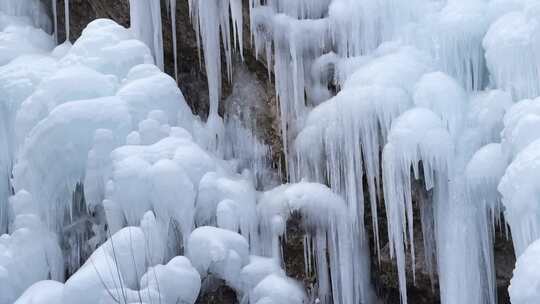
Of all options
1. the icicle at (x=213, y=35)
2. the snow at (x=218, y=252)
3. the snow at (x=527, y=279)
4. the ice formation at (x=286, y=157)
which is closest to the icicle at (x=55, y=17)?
the ice formation at (x=286, y=157)

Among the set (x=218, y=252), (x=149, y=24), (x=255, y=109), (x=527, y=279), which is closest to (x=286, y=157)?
(x=255, y=109)

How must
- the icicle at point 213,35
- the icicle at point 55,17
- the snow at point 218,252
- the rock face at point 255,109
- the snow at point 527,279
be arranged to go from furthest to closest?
the icicle at point 55,17
the icicle at point 213,35
the rock face at point 255,109
the snow at point 218,252
the snow at point 527,279

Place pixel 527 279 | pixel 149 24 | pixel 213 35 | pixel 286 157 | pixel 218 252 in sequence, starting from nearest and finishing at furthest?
pixel 527 279, pixel 218 252, pixel 286 157, pixel 213 35, pixel 149 24

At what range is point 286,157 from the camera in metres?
5.62

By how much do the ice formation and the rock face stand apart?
0.07 m

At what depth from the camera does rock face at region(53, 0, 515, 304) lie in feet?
17.1

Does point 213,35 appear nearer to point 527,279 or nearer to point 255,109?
point 255,109

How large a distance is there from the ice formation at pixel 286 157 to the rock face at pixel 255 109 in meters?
0.07

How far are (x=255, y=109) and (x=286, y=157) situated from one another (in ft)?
1.75

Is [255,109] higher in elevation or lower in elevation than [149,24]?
lower

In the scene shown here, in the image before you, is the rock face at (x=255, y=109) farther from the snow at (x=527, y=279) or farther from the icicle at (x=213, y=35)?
the snow at (x=527, y=279)

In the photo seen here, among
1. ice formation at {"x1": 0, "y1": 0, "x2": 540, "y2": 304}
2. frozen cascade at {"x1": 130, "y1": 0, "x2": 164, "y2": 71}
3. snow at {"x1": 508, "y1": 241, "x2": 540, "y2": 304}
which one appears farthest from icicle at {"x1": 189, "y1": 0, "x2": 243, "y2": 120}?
snow at {"x1": 508, "y1": 241, "x2": 540, "y2": 304}

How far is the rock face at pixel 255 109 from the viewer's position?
5215 millimetres

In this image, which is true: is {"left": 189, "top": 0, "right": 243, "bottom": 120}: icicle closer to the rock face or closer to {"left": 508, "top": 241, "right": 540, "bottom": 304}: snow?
the rock face
